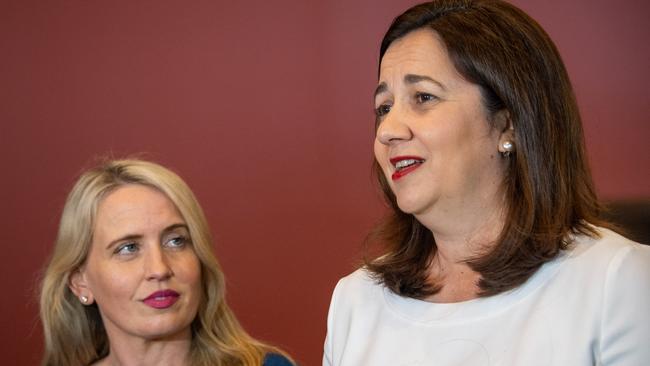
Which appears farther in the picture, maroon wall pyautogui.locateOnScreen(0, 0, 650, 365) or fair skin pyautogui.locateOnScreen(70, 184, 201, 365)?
maroon wall pyautogui.locateOnScreen(0, 0, 650, 365)

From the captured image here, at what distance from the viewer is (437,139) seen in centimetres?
161

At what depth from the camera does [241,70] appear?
10.8 ft

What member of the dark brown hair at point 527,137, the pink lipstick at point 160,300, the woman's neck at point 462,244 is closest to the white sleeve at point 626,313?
the dark brown hair at point 527,137

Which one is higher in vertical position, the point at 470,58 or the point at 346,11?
the point at 346,11

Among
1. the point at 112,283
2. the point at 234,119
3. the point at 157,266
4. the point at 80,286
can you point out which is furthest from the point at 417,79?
the point at 234,119

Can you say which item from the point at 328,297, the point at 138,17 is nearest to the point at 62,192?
the point at 138,17

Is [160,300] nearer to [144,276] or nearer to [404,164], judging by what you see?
[144,276]

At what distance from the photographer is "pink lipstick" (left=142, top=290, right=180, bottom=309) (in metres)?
2.26

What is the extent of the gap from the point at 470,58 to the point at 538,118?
0.52ft

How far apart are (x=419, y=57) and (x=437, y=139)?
168mm

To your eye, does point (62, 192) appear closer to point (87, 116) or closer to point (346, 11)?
point (87, 116)

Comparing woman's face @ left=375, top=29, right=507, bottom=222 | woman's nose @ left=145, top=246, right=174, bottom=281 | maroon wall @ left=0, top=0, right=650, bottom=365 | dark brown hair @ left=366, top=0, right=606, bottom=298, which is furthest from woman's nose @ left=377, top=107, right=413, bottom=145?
maroon wall @ left=0, top=0, right=650, bottom=365

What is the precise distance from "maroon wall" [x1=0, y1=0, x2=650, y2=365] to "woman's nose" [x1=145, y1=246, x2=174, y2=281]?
3.19 feet

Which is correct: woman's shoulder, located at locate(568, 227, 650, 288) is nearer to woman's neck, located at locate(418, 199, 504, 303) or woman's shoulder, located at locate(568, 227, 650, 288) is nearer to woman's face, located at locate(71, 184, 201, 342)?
woman's neck, located at locate(418, 199, 504, 303)
